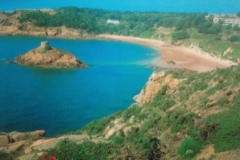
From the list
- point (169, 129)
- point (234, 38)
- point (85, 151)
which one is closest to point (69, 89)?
point (169, 129)

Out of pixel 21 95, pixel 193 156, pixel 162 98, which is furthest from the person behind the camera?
pixel 21 95

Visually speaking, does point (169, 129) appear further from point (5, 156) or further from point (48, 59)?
point (48, 59)

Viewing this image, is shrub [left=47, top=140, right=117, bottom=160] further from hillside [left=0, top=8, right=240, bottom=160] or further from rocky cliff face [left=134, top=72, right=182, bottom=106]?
rocky cliff face [left=134, top=72, right=182, bottom=106]

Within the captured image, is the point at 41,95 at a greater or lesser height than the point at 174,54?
lesser

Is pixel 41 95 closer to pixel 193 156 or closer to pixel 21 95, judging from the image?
pixel 21 95

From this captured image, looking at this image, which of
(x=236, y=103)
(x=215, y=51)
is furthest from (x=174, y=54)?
(x=236, y=103)

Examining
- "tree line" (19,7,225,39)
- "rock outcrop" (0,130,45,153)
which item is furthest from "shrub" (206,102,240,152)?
"tree line" (19,7,225,39)

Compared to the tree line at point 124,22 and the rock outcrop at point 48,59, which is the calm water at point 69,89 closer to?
the rock outcrop at point 48,59
